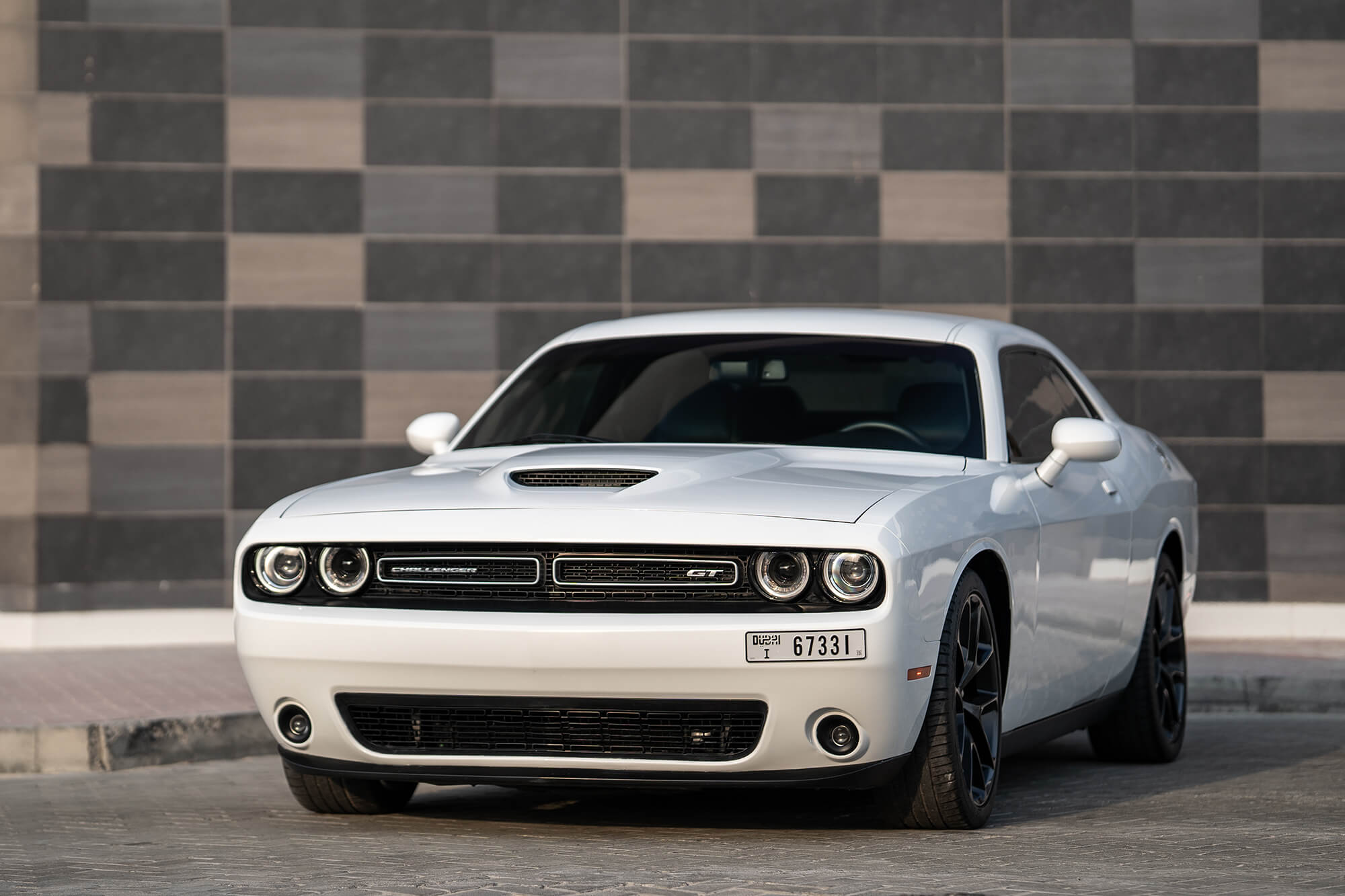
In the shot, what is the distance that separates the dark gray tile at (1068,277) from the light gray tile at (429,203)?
11.3 feet

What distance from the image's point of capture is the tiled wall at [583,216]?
1272 cm

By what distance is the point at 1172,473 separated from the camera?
26.5ft

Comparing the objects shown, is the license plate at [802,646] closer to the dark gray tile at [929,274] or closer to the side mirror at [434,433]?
the side mirror at [434,433]

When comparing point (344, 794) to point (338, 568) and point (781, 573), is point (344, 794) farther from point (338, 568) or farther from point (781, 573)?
point (781, 573)

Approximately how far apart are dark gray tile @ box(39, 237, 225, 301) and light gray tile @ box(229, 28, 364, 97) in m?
1.08

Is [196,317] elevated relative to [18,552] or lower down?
elevated

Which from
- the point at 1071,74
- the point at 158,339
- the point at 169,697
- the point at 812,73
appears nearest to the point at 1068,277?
the point at 1071,74

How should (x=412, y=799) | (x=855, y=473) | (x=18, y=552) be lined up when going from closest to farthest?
(x=855, y=473) < (x=412, y=799) < (x=18, y=552)

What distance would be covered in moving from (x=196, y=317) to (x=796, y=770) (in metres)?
8.37

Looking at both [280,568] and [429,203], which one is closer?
[280,568]

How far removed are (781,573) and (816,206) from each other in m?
8.18

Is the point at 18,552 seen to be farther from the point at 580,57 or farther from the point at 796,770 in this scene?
the point at 796,770

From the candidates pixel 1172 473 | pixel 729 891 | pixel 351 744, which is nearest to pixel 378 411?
pixel 1172 473

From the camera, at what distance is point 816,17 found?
1320 cm
